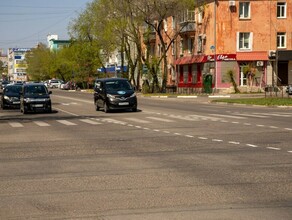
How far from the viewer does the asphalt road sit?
7602 mm

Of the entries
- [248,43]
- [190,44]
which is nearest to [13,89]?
[248,43]

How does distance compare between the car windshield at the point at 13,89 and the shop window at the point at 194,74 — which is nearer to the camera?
the car windshield at the point at 13,89

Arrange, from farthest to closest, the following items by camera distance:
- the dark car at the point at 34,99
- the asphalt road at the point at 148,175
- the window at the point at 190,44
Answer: the window at the point at 190,44
the dark car at the point at 34,99
the asphalt road at the point at 148,175

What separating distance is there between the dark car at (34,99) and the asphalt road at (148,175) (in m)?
13.5

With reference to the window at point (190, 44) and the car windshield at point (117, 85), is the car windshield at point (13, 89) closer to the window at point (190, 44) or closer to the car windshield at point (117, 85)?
the car windshield at point (117, 85)

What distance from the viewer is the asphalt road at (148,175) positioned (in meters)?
7.60

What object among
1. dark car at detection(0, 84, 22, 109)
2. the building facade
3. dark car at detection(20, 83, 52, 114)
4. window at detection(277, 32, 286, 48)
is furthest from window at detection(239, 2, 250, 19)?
dark car at detection(20, 83, 52, 114)

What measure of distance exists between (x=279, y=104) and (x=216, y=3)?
24868mm

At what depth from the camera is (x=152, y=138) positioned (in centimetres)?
1694

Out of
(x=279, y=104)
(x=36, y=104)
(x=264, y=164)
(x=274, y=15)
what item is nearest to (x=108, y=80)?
(x=36, y=104)

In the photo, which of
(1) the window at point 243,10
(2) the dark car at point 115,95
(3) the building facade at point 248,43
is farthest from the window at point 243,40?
(2) the dark car at point 115,95

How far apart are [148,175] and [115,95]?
2133 cm

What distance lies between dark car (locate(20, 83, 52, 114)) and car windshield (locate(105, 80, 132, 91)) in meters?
3.44

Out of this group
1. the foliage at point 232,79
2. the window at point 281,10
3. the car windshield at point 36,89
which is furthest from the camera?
the window at point 281,10
